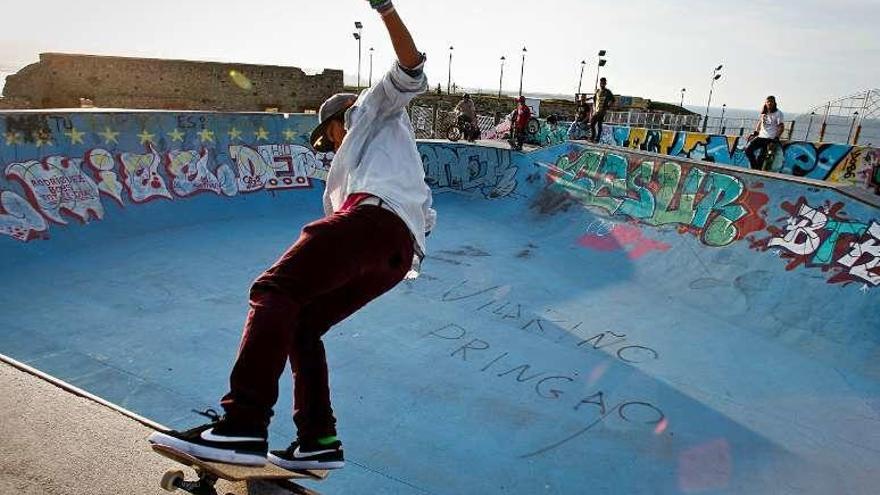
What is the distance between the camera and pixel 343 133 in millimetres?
2471

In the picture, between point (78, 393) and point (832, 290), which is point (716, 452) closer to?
point (832, 290)

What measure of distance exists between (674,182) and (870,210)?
2.99 meters

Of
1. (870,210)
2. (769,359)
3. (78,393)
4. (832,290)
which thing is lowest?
(769,359)

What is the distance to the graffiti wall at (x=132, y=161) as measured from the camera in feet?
25.2

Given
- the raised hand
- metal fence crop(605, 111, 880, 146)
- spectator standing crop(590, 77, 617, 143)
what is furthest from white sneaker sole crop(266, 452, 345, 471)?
metal fence crop(605, 111, 880, 146)

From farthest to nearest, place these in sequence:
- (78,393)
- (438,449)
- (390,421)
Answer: (390,421)
(438,449)
(78,393)

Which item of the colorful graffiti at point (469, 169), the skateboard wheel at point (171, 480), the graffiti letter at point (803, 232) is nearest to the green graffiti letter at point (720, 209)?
the graffiti letter at point (803, 232)

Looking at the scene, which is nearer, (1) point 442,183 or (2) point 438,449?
(2) point 438,449

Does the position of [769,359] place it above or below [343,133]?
below

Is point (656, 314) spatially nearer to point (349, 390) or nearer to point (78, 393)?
point (349, 390)

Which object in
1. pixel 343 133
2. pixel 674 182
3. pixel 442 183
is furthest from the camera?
pixel 442 183

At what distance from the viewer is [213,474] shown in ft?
6.27

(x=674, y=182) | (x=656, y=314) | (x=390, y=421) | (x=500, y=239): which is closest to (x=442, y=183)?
(x=500, y=239)

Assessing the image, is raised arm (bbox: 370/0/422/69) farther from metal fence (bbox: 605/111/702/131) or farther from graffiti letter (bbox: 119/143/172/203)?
metal fence (bbox: 605/111/702/131)
